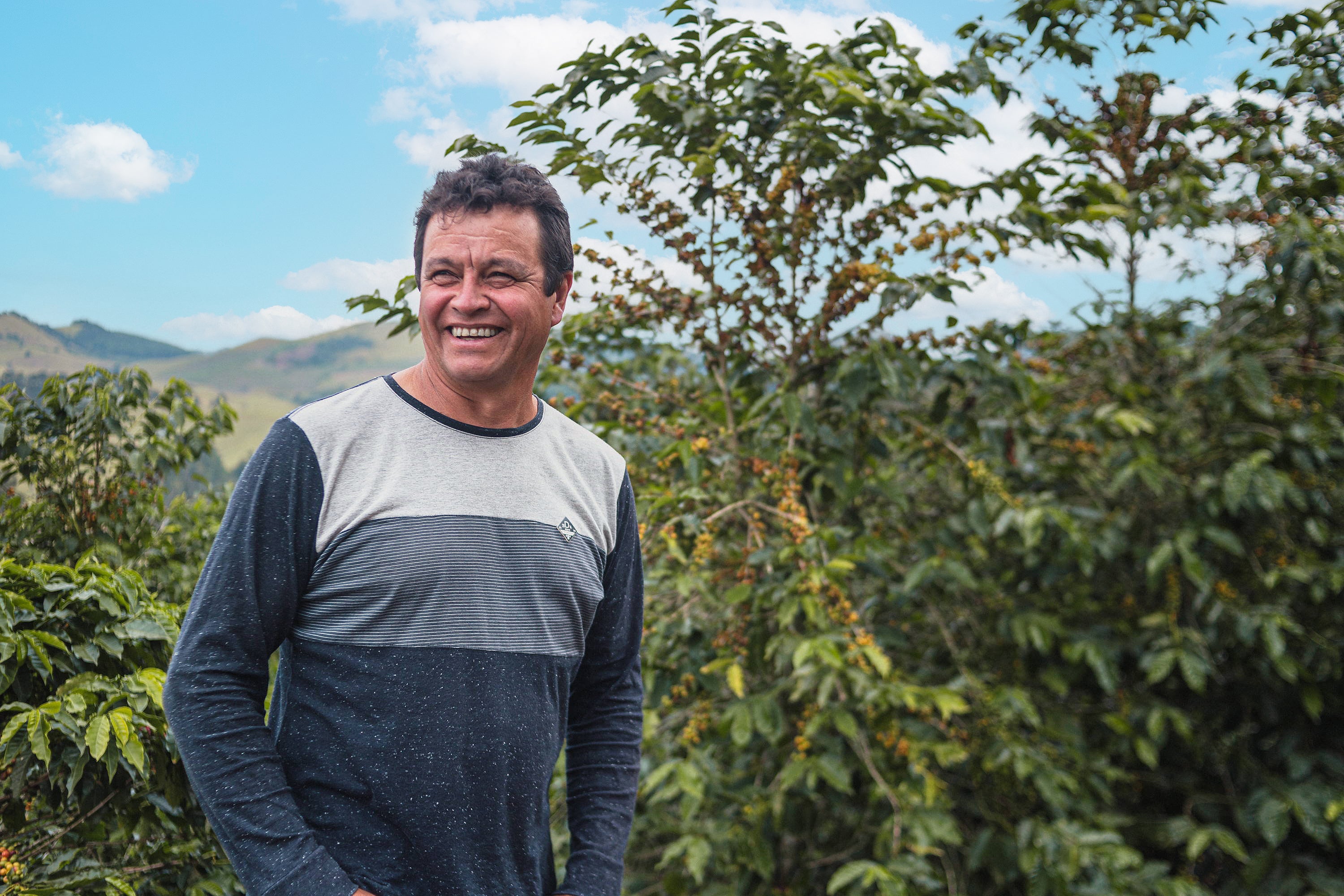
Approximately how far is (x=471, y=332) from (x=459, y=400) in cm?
10

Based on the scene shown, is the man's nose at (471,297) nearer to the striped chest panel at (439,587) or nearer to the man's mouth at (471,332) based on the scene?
the man's mouth at (471,332)

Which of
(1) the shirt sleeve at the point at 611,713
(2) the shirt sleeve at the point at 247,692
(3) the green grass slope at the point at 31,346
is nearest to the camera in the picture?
(2) the shirt sleeve at the point at 247,692

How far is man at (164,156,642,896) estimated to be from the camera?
1.00 meters

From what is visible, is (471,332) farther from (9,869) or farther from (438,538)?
(9,869)

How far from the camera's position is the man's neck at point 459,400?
120cm

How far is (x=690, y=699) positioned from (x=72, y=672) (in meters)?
1.62

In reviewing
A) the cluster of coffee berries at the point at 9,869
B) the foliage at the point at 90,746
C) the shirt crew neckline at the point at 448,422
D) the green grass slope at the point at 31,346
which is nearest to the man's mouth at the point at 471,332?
the shirt crew neckline at the point at 448,422

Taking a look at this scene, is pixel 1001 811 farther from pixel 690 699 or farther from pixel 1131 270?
pixel 1131 270

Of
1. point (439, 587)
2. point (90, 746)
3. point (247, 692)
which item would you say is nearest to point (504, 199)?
point (439, 587)

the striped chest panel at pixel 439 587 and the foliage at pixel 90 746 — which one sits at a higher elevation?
the striped chest panel at pixel 439 587

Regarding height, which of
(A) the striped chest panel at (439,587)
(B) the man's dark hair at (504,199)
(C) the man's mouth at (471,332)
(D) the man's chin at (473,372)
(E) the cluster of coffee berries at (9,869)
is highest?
(B) the man's dark hair at (504,199)

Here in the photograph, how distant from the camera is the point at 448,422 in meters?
1.18

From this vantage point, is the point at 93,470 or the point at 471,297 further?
the point at 93,470

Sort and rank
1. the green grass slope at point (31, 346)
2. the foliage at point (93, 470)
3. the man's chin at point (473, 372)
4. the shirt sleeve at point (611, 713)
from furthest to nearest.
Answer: the green grass slope at point (31, 346)
the foliage at point (93, 470)
the shirt sleeve at point (611, 713)
the man's chin at point (473, 372)
